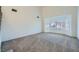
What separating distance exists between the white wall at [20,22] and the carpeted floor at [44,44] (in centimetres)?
9

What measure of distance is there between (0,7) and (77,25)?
1060mm

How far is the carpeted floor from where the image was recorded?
4.66ft

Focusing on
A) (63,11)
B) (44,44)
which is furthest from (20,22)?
(63,11)

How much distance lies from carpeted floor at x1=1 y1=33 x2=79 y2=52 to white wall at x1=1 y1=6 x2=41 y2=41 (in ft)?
0.31

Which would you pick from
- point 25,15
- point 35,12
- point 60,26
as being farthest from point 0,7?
point 60,26

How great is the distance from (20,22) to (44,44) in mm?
445

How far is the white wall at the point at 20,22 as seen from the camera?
56.2 inches

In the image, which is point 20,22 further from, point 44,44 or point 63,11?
point 63,11

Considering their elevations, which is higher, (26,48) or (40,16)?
(40,16)

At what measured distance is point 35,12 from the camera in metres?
1.46

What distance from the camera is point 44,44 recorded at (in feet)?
4.71

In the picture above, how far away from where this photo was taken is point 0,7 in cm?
142
